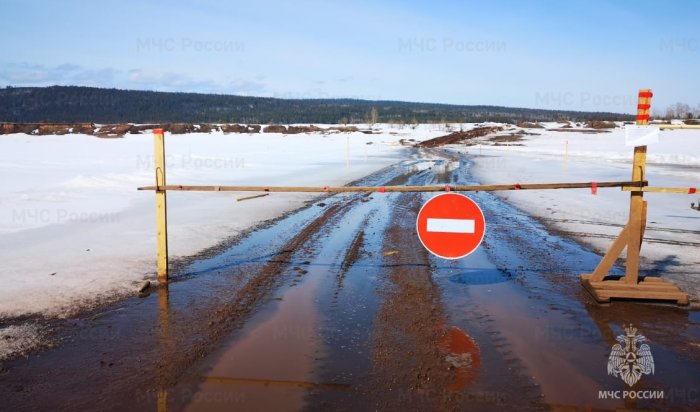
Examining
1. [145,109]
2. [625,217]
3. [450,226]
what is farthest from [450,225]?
[145,109]

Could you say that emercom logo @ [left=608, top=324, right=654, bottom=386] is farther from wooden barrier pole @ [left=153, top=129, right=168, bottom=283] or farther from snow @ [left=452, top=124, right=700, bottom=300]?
wooden barrier pole @ [left=153, top=129, right=168, bottom=283]

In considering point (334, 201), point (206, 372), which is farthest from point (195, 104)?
point (206, 372)

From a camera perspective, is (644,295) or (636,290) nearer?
(644,295)

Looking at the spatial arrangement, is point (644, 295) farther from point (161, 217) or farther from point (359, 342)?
point (161, 217)

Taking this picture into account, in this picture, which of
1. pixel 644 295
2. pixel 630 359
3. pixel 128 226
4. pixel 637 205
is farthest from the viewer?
pixel 128 226

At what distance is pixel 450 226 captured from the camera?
20.0 feet

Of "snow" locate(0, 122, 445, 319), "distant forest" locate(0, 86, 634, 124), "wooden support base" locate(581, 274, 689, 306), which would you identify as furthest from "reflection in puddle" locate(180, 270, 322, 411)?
"distant forest" locate(0, 86, 634, 124)

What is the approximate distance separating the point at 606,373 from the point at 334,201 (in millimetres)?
10798

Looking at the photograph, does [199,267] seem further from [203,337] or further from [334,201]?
[334,201]

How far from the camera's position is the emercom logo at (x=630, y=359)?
Result: 13.5 ft

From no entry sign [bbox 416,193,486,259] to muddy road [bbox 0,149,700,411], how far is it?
1.87ft

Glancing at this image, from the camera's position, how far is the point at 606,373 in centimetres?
413

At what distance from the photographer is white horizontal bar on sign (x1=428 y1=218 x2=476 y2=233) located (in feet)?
19.9

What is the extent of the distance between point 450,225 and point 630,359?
7.67 feet
